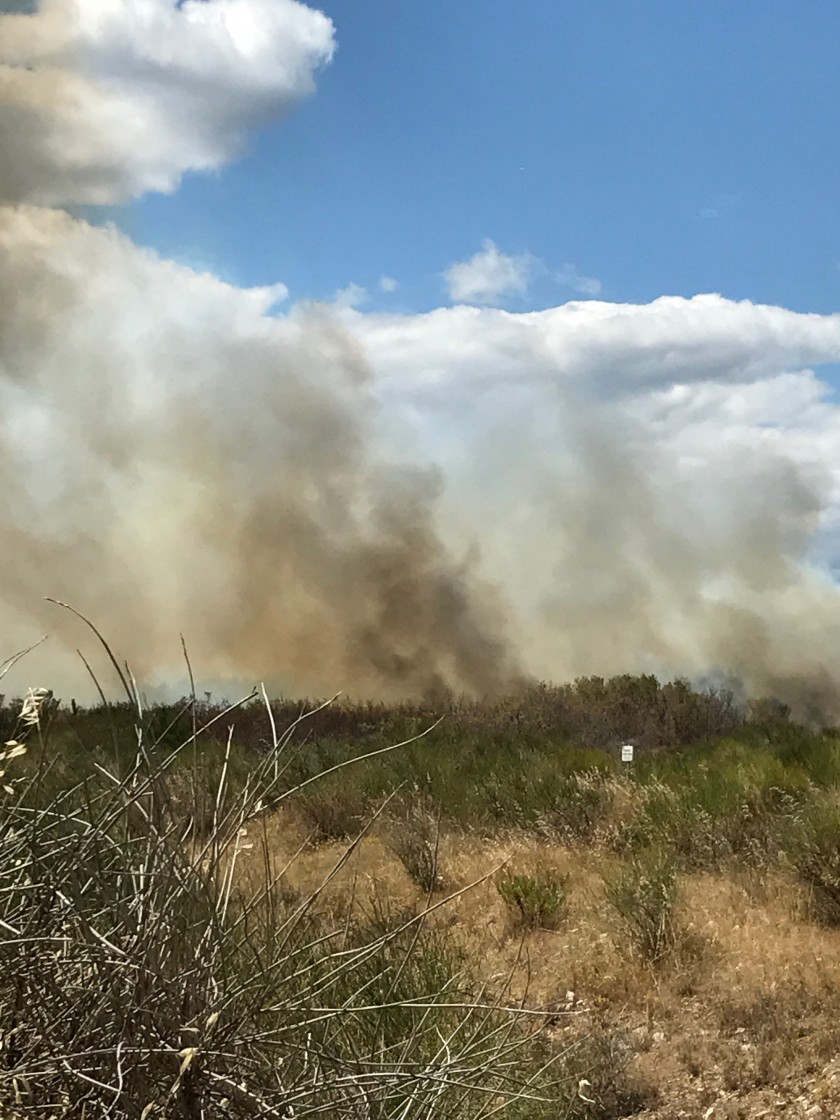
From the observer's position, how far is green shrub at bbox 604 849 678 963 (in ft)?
21.8

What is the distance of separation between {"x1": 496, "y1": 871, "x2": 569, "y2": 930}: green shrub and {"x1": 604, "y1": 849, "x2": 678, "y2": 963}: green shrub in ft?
1.15

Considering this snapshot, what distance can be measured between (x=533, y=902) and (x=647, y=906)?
89cm

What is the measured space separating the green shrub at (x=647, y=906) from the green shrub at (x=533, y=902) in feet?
1.15

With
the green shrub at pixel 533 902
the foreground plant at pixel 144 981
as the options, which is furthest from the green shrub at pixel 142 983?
the green shrub at pixel 533 902

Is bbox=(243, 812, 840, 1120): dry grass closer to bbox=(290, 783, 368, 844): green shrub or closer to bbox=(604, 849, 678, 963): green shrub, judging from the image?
bbox=(604, 849, 678, 963): green shrub

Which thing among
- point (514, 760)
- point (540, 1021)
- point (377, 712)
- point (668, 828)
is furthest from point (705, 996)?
point (377, 712)

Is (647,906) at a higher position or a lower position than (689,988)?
higher

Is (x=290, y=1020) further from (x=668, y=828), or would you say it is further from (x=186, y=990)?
(x=668, y=828)

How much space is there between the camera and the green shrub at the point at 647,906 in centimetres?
665

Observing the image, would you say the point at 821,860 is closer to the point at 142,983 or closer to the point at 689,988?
the point at 689,988

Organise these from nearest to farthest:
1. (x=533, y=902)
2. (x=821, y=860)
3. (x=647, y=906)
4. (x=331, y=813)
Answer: (x=647, y=906)
(x=533, y=902)
(x=821, y=860)
(x=331, y=813)

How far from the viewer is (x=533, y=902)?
742 centimetres

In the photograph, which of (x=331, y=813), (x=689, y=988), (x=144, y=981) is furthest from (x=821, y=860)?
(x=144, y=981)

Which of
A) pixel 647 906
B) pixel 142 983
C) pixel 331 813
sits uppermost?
pixel 331 813
